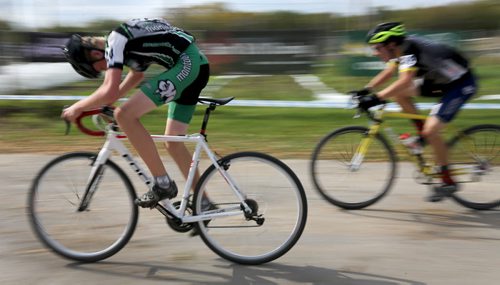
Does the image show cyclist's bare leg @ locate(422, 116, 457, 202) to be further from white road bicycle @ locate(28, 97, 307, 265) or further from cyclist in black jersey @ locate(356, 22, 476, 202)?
white road bicycle @ locate(28, 97, 307, 265)

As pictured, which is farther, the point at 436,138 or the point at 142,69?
the point at 436,138

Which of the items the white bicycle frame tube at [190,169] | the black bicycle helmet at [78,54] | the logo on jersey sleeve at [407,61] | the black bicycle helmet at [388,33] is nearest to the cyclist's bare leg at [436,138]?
the logo on jersey sleeve at [407,61]

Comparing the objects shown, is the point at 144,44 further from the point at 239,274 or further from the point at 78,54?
the point at 239,274

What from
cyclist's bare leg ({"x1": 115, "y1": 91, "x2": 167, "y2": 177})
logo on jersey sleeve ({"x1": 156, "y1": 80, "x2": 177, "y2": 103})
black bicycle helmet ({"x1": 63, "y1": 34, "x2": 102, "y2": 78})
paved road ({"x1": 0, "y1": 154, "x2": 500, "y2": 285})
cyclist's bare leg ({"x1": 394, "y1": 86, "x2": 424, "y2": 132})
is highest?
black bicycle helmet ({"x1": 63, "y1": 34, "x2": 102, "y2": 78})

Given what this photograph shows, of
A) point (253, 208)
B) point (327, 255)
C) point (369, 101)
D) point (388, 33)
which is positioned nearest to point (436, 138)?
point (369, 101)

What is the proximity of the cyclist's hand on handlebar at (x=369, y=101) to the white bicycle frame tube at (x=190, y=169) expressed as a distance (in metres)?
1.61

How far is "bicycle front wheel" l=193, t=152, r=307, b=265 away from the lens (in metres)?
3.86

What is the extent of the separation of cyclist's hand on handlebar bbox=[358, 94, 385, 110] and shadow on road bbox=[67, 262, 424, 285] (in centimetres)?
170

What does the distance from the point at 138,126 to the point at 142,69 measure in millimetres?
465

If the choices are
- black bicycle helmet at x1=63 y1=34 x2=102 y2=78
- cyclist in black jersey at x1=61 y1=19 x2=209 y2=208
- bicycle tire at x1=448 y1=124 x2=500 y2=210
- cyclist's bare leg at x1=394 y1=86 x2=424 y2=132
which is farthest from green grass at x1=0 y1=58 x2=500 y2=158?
black bicycle helmet at x1=63 y1=34 x2=102 y2=78

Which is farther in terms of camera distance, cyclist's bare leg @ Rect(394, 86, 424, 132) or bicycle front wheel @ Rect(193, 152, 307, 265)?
cyclist's bare leg @ Rect(394, 86, 424, 132)

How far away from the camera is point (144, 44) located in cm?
374

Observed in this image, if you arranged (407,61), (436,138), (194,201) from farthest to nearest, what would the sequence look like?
1. (436,138)
2. (407,61)
3. (194,201)

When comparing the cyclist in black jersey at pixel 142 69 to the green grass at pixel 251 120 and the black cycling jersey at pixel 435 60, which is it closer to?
the black cycling jersey at pixel 435 60
